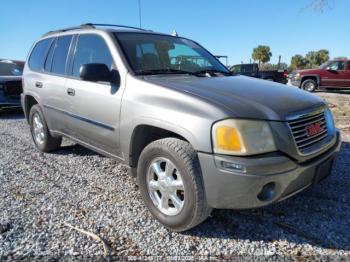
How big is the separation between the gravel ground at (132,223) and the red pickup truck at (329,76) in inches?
543

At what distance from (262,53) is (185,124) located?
58.7 m

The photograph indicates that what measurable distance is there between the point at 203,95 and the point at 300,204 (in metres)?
1.58

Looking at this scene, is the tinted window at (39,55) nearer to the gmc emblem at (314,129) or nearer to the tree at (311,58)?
the gmc emblem at (314,129)

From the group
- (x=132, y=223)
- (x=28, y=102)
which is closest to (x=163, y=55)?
(x=132, y=223)

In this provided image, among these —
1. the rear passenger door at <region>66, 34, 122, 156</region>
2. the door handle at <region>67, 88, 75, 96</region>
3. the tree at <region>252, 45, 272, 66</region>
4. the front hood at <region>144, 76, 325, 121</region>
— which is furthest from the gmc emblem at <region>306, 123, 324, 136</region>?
the tree at <region>252, 45, 272, 66</region>

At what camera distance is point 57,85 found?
4.42 meters

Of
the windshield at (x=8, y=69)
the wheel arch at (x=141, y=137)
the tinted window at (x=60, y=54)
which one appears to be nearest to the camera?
the wheel arch at (x=141, y=137)

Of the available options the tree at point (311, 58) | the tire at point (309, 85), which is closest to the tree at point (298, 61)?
the tree at point (311, 58)

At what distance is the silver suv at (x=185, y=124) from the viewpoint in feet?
8.28

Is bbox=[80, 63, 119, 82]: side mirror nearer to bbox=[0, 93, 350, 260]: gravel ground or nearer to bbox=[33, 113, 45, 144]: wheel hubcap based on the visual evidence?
bbox=[0, 93, 350, 260]: gravel ground

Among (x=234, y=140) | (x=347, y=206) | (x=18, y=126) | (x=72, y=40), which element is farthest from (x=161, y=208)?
(x=18, y=126)

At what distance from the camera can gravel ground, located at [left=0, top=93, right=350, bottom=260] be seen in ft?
8.74

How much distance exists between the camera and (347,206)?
11.0 ft

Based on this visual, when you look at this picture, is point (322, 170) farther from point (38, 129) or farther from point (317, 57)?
point (317, 57)
